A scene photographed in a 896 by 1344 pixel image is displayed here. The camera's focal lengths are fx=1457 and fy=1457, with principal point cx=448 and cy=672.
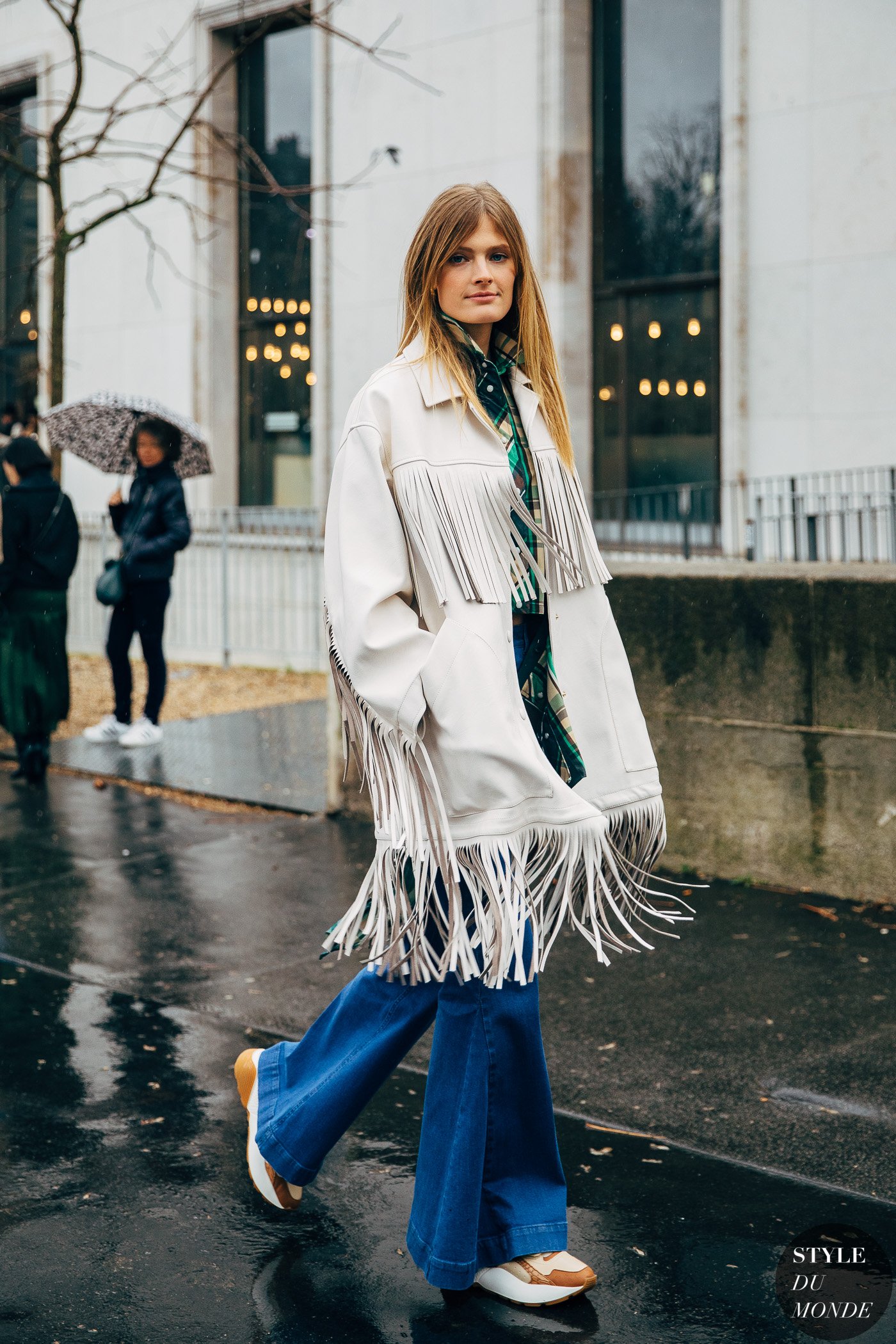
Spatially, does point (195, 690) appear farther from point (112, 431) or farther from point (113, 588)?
point (112, 431)

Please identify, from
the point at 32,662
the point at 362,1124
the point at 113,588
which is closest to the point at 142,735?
the point at 113,588

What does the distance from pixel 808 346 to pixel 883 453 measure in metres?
1.13

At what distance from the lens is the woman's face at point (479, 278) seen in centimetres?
291

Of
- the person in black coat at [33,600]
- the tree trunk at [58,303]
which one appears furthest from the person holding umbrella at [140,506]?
the person in black coat at [33,600]

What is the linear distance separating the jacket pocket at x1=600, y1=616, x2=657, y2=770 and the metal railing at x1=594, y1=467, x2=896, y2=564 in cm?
759

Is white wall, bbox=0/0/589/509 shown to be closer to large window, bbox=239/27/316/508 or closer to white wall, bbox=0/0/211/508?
white wall, bbox=0/0/211/508

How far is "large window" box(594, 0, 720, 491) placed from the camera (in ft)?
43.0

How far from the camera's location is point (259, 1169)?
10.5ft

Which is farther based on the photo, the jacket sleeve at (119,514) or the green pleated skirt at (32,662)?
the jacket sleeve at (119,514)

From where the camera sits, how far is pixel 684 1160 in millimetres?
3551

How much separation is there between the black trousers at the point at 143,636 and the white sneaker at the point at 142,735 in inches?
2.6

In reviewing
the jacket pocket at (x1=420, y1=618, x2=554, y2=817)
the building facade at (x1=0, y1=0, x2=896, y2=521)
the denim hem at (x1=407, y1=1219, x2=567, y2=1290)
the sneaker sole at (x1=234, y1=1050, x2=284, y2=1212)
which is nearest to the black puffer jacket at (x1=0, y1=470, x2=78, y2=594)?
the building facade at (x1=0, y1=0, x2=896, y2=521)

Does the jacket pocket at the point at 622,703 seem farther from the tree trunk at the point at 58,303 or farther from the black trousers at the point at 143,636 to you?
the tree trunk at the point at 58,303

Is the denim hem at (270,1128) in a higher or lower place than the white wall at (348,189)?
lower
